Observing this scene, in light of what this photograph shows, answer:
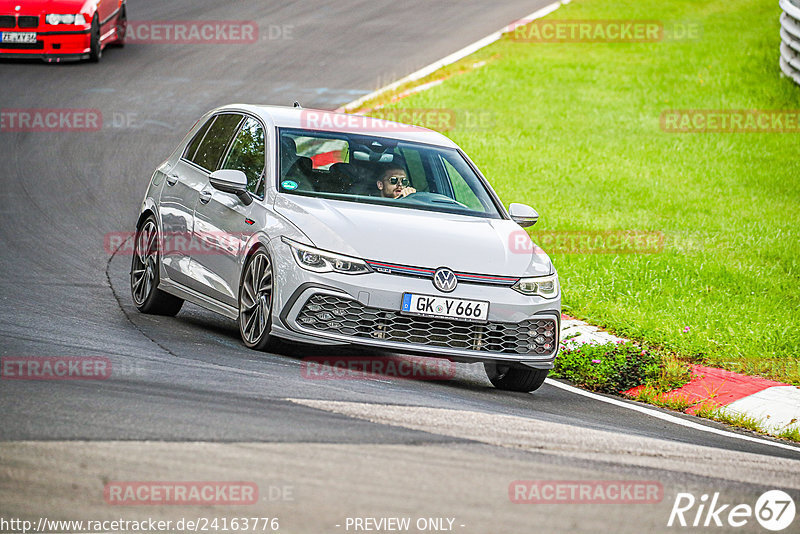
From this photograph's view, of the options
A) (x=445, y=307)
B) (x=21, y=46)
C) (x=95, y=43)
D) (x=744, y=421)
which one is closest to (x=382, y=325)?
(x=445, y=307)

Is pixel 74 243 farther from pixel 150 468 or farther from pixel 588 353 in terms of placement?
pixel 150 468

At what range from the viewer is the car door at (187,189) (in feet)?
30.6

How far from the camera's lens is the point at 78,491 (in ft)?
14.7

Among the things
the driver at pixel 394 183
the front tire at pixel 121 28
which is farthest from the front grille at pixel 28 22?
the driver at pixel 394 183

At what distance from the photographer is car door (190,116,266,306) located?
27.9ft

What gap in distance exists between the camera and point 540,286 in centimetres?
815

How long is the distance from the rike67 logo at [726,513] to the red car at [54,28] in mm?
17660

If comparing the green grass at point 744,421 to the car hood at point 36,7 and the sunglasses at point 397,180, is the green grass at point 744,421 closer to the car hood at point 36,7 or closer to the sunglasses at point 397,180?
the sunglasses at point 397,180

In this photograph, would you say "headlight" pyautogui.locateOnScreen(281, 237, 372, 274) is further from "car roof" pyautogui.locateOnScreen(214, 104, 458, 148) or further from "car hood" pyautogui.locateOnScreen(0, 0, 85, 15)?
"car hood" pyautogui.locateOnScreen(0, 0, 85, 15)

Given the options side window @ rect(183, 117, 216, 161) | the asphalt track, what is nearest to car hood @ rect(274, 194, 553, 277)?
the asphalt track

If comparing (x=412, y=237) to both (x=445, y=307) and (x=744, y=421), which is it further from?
(x=744, y=421)

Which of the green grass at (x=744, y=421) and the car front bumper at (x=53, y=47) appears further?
the car front bumper at (x=53, y=47)

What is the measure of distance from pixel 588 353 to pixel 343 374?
8.92ft

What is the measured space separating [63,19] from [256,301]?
1428cm
